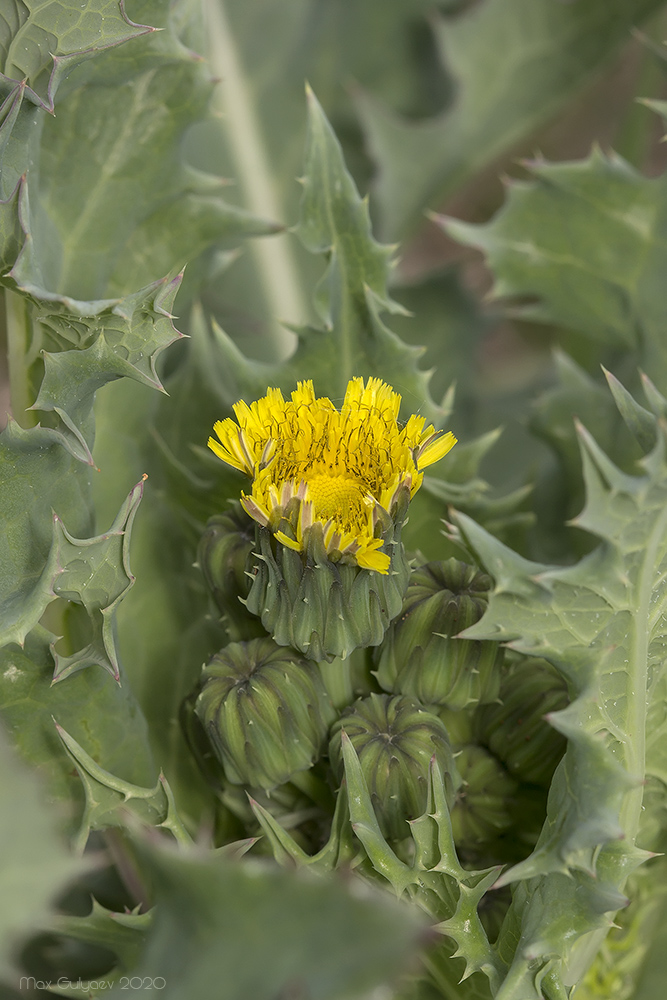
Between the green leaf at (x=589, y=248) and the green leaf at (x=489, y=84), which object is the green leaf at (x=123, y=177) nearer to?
the green leaf at (x=589, y=248)

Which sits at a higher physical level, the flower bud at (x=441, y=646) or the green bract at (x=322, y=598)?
the green bract at (x=322, y=598)

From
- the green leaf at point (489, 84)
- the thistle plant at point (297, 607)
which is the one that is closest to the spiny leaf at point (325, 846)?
the thistle plant at point (297, 607)

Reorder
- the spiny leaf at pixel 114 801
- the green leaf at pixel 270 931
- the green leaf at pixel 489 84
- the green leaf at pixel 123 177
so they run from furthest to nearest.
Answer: the green leaf at pixel 489 84 → the green leaf at pixel 123 177 → the spiny leaf at pixel 114 801 → the green leaf at pixel 270 931

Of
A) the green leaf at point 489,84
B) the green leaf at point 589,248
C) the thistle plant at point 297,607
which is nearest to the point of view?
the thistle plant at point 297,607

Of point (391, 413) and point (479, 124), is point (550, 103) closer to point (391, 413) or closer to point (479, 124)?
point (479, 124)

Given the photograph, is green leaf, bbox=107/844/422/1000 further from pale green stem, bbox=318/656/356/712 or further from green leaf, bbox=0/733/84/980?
pale green stem, bbox=318/656/356/712

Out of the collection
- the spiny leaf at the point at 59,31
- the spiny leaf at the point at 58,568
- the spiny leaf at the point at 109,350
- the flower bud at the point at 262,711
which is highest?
the spiny leaf at the point at 59,31

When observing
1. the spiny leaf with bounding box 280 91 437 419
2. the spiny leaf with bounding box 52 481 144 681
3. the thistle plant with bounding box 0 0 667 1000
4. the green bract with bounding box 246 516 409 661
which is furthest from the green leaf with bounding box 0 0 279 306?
the green bract with bounding box 246 516 409 661
